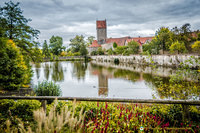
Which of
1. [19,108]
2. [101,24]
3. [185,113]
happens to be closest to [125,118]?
[185,113]

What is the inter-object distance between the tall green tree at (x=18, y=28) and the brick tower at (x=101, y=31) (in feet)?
266

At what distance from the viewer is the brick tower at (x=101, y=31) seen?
91.1 meters

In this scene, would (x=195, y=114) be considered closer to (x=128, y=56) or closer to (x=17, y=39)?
(x=17, y=39)

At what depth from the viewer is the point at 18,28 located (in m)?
11.8

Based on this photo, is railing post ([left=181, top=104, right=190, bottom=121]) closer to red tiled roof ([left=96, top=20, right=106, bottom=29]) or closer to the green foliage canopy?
the green foliage canopy

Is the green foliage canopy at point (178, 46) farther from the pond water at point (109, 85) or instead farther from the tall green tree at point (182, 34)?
the pond water at point (109, 85)

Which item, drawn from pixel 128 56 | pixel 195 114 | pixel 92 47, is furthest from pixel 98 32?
pixel 195 114

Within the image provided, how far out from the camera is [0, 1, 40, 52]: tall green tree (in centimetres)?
1165

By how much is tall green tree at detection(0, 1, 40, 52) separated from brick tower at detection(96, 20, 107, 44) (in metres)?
80.9

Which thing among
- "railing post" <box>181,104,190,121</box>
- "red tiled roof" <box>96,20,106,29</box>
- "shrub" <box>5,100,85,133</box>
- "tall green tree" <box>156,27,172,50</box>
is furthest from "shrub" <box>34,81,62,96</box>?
"red tiled roof" <box>96,20,106,29</box>

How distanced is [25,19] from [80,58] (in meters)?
60.7

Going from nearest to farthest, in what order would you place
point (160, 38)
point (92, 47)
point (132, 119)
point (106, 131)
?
1. point (106, 131)
2. point (132, 119)
3. point (160, 38)
4. point (92, 47)

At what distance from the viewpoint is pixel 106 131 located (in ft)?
10.7

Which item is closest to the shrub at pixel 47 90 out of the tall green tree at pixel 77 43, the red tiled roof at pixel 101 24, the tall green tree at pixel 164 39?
the tall green tree at pixel 164 39
